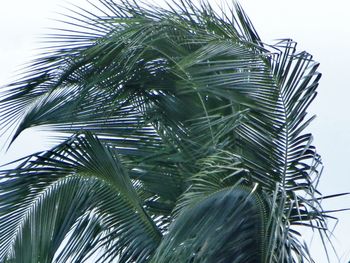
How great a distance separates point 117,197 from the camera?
8758mm

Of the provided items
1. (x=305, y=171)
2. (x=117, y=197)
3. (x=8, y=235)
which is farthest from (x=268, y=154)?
(x=8, y=235)

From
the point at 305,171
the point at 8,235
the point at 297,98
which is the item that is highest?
the point at 297,98

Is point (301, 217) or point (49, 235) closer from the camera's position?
point (301, 217)

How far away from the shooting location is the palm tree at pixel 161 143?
797 cm

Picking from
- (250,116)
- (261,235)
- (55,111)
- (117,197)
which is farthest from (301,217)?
(55,111)

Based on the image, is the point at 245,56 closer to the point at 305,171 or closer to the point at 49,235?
the point at 305,171

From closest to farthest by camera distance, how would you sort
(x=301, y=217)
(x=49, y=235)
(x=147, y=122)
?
(x=301, y=217), (x=49, y=235), (x=147, y=122)

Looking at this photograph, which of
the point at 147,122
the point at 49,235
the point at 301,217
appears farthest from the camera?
the point at 147,122

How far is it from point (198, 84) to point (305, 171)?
962mm

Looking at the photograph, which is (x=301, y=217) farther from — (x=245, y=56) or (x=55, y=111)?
(x=55, y=111)

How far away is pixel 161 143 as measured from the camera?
9.16 metres

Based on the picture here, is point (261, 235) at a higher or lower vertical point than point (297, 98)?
lower

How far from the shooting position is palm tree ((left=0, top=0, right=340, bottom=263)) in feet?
26.2

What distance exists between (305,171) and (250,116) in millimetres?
542
